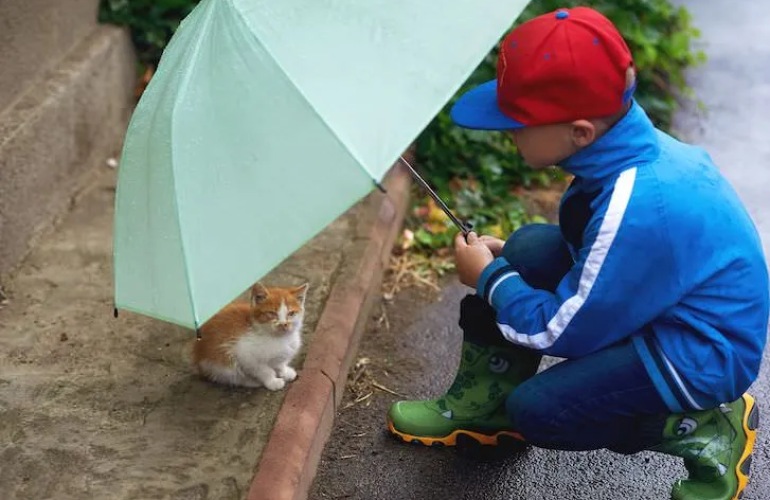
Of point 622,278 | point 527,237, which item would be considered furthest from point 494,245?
point 622,278

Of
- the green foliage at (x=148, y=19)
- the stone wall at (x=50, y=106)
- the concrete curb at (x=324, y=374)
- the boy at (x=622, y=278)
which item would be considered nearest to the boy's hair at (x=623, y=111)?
the boy at (x=622, y=278)

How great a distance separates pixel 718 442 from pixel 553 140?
3.03 feet

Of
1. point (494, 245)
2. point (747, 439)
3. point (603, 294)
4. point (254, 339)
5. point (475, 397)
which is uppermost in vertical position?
point (603, 294)

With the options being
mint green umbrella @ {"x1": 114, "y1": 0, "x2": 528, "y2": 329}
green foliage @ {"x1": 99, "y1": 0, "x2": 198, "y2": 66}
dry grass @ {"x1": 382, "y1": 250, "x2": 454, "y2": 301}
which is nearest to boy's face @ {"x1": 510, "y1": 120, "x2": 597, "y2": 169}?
mint green umbrella @ {"x1": 114, "y1": 0, "x2": 528, "y2": 329}

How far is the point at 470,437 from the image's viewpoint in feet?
10.1

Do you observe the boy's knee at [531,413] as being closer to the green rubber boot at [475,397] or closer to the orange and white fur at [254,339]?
the green rubber boot at [475,397]

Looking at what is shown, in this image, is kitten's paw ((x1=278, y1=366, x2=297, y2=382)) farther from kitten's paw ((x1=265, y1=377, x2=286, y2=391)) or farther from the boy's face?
the boy's face

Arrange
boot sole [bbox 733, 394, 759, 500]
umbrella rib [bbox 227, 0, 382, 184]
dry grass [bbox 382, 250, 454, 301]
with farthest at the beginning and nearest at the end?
dry grass [bbox 382, 250, 454, 301] → boot sole [bbox 733, 394, 759, 500] → umbrella rib [bbox 227, 0, 382, 184]

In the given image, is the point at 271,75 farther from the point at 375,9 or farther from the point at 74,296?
the point at 74,296

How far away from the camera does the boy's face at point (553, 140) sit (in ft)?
7.87

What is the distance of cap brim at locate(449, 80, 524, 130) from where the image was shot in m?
2.44

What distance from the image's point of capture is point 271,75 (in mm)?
2240

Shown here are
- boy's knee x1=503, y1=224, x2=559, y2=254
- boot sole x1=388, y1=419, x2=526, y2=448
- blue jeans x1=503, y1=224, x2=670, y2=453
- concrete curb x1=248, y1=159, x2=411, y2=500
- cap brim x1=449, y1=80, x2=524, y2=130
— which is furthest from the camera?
boot sole x1=388, y1=419, x2=526, y2=448

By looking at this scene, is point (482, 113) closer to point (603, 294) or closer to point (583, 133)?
point (583, 133)
